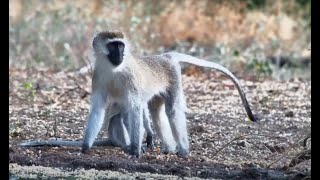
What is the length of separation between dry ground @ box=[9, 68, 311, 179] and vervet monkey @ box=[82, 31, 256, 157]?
22 cm

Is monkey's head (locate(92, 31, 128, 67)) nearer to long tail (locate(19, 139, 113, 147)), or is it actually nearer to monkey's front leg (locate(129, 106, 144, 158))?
monkey's front leg (locate(129, 106, 144, 158))

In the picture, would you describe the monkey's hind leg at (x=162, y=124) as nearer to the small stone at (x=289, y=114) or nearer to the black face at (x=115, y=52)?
the black face at (x=115, y=52)

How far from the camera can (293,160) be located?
7922 millimetres

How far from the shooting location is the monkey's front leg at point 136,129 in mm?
8469

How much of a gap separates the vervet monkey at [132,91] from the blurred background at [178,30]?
4.88 m

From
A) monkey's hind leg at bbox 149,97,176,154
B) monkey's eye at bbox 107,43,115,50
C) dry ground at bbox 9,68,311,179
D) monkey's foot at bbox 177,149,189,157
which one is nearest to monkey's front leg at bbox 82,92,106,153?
dry ground at bbox 9,68,311,179

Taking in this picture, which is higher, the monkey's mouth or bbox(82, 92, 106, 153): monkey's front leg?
the monkey's mouth

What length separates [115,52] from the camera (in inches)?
343

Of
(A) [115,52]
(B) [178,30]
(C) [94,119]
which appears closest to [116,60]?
(A) [115,52]

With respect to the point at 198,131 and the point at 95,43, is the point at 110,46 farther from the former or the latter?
the point at 198,131

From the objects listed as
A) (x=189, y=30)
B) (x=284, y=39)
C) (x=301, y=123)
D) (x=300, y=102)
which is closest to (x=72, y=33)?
(x=189, y=30)

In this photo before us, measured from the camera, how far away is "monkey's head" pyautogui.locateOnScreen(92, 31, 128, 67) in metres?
8.70

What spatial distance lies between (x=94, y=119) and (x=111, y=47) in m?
0.68
